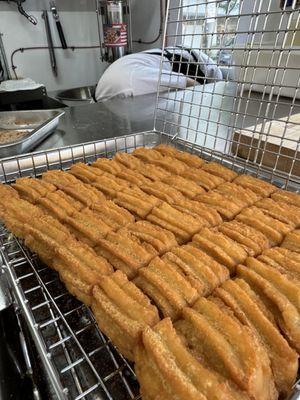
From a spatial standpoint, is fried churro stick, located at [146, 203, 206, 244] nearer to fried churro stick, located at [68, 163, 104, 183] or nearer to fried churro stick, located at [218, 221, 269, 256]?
fried churro stick, located at [218, 221, 269, 256]

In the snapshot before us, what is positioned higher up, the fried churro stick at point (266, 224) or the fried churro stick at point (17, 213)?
the fried churro stick at point (266, 224)

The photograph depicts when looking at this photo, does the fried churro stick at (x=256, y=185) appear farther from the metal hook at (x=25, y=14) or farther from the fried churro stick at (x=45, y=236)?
the metal hook at (x=25, y=14)

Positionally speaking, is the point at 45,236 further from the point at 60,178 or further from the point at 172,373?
the point at 172,373

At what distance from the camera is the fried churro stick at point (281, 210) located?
1.15 meters

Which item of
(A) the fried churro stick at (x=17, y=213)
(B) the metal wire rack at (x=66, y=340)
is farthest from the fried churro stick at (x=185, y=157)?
(B) the metal wire rack at (x=66, y=340)

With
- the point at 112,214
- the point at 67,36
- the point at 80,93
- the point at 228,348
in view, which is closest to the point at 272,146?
the point at 112,214

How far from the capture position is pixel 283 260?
0.98 meters

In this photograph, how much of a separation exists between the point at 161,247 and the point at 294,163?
80 centimetres

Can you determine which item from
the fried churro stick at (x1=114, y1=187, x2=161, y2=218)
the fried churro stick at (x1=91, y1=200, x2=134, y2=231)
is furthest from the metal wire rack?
the fried churro stick at (x1=114, y1=187, x2=161, y2=218)

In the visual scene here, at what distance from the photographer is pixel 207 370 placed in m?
0.66

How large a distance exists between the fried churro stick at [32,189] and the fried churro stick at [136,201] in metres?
0.31

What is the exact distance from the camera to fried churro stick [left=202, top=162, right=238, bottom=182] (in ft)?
4.82

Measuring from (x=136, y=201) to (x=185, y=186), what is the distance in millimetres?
259

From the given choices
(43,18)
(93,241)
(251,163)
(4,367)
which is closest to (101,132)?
(251,163)
